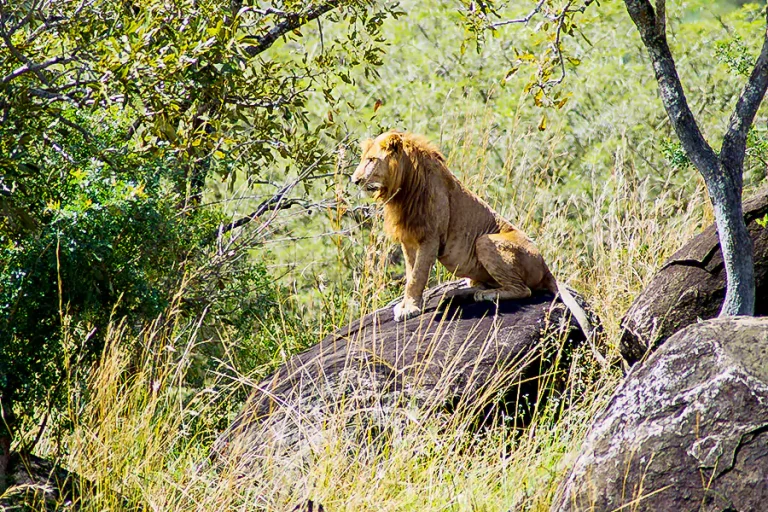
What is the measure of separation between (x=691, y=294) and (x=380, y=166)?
1.75 metres

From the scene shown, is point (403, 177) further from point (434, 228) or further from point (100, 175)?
point (100, 175)

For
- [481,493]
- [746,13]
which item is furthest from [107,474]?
[746,13]

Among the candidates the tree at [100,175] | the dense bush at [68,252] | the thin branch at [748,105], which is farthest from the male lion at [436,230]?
the thin branch at [748,105]

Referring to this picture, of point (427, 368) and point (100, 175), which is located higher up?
point (100, 175)

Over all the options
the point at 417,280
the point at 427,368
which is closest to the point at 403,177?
the point at 417,280

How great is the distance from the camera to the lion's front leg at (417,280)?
531 centimetres

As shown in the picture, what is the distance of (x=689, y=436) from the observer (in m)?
3.24

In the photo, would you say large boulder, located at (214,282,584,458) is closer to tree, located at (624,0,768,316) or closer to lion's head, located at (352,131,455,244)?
lion's head, located at (352,131,455,244)

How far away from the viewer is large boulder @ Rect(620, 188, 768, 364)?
16.3ft

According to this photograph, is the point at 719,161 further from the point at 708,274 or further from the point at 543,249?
the point at 543,249

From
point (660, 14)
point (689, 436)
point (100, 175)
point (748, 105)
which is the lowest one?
point (689, 436)

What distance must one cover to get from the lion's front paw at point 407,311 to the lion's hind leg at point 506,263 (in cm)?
36

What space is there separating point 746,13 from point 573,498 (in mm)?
9259

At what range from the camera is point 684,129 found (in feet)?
14.2
